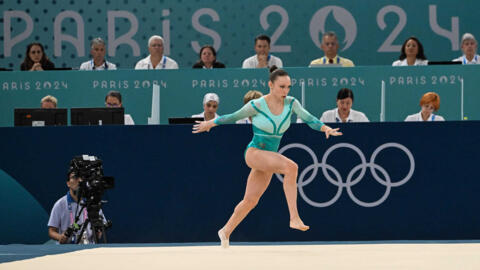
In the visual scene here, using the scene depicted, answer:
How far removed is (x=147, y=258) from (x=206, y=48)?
582 cm

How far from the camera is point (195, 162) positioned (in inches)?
364

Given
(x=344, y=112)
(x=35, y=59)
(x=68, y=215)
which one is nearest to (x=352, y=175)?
(x=344, y=112)

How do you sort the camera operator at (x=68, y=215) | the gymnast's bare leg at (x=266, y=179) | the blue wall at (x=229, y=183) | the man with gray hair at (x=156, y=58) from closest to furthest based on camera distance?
the gymnast's bare leg at (x=266, y=179) < the camera operator at (x=68, y=215) < the blue wall at (x=229, y=183) < the man with gray hair at (x=156, y=58)

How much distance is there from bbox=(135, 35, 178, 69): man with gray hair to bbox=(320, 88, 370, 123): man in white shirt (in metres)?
2.79

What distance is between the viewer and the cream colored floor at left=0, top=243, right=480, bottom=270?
20.3 ft

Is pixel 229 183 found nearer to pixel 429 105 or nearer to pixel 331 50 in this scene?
pixel 429 105

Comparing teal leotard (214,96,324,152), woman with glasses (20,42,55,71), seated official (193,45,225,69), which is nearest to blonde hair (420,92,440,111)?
seated official (193,45,225,69)

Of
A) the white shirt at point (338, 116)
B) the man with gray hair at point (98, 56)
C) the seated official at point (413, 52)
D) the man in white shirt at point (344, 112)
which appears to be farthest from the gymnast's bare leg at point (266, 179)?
the man with gray hair at point (98, 56)

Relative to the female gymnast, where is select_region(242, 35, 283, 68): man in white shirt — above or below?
above

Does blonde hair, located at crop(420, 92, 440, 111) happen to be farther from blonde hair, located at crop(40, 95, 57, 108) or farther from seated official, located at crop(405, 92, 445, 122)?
blonde hair, located at crop(40, 95, 57, 108)

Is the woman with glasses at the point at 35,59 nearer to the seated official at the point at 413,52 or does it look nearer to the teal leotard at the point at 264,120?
the seated official at the point at 413,52

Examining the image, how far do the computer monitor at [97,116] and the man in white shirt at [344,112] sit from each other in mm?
2811

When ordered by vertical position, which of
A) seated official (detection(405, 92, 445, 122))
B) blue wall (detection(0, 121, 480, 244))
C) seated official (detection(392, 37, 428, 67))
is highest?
seated official (detection(392, 37, 428, 67))

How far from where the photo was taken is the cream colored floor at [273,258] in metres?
6.19
